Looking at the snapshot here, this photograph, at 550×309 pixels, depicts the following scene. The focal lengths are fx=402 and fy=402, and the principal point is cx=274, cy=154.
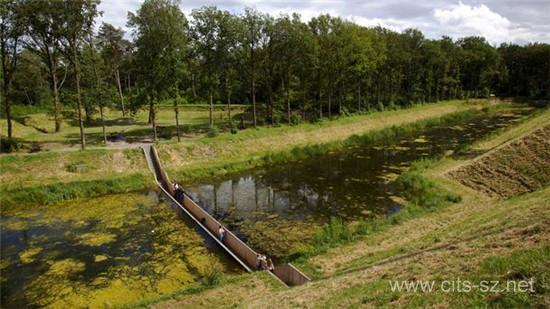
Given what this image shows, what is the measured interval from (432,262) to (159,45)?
36326 mm

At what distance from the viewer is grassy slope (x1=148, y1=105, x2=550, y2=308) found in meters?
11.1

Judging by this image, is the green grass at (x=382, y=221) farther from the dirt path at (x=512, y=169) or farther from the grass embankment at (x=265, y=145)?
the grass embankment at (x=265, y=145)

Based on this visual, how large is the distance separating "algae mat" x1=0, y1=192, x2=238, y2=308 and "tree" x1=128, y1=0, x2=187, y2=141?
17.0 m

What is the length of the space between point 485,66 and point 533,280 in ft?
353

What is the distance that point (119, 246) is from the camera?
961 inches

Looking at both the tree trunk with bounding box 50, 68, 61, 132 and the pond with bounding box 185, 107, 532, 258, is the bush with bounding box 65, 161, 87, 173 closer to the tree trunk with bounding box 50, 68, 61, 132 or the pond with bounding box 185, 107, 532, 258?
the pond with bounding box 185, 107, 532, 258

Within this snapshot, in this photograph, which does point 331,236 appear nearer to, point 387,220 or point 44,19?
point 387,220

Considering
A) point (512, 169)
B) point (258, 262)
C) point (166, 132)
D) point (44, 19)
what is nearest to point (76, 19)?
point (44, 19)

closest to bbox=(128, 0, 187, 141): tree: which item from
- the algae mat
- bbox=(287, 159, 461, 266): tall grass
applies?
the algae mat

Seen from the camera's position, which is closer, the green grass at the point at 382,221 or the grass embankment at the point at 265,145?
the green grass at the point at 382,221

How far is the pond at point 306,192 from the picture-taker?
2702 cm

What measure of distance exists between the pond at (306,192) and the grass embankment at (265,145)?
167cm

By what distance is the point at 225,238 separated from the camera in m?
24.2

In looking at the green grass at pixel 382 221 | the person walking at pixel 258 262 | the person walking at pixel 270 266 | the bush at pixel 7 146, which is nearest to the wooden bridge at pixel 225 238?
the person walking at pixel 270 266
